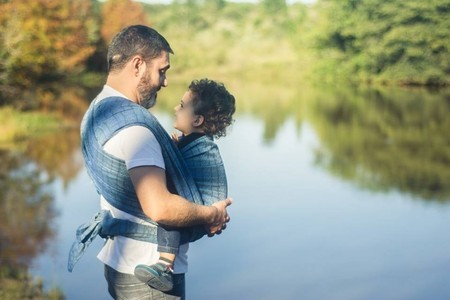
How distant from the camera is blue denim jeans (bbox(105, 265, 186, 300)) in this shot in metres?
2.04

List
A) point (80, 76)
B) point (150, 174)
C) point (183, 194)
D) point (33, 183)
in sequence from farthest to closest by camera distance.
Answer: point (80, 76) → point (33, 183) → point (183, 194) → point (150, 174)

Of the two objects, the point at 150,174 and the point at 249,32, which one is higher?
the point at 249,32

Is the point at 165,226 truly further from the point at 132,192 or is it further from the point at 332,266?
the point at 332,266

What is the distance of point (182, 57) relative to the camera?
4406 cm

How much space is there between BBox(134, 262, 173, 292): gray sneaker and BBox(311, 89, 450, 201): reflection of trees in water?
7870mm

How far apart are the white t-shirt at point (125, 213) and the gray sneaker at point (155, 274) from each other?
1.2 inches

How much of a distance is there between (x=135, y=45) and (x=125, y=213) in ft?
1.55

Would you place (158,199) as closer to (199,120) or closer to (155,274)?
(155,274)

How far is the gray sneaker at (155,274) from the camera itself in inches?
76.6

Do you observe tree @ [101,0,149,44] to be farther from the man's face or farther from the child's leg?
the child's leg

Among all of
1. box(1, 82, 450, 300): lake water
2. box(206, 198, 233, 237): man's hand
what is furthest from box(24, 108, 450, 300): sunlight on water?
box(206, 198, 233, 237): man's hand

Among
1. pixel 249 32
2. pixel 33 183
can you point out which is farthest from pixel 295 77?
pixel 33 183

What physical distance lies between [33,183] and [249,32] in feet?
173

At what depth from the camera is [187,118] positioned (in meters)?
2.17
